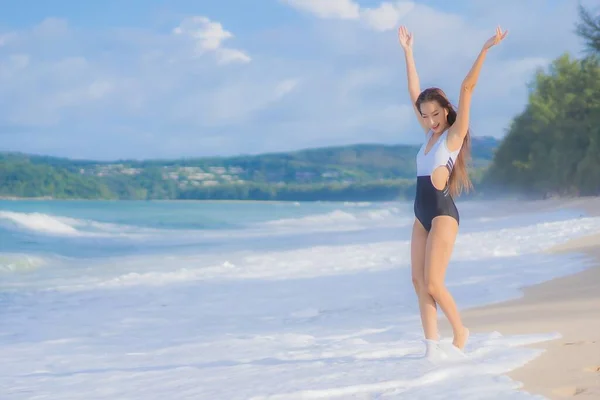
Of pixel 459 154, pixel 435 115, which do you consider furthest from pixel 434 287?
pixel 435 115

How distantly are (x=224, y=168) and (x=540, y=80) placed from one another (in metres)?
31.4

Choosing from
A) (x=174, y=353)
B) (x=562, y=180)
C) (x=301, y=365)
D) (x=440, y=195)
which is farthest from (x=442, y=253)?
(x=562, y=180)

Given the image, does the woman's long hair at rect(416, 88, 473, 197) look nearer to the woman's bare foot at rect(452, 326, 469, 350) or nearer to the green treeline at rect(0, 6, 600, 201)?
the woman's bare foot at rect(452, 326, 469, 350)

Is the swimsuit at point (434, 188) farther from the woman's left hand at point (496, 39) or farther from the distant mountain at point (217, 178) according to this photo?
the distant mountain at point (217, 178)

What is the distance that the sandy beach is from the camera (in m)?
3.95

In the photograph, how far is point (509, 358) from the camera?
457 cm

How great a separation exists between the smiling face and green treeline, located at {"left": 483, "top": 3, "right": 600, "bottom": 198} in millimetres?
28929

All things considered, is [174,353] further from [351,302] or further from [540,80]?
[540,80]

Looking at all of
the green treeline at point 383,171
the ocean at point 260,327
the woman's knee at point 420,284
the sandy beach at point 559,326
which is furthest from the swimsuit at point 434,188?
the green treeline at point 383,171

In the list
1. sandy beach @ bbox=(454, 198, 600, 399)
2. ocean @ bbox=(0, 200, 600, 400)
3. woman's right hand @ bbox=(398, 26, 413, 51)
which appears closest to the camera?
sandy beach @ bbox=(454, 198, 600, 399)

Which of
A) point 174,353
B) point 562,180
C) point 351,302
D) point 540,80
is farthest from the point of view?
point 540,80

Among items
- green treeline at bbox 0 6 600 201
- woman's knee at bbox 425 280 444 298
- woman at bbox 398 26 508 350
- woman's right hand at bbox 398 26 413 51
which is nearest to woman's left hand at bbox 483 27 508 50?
woman at bbox 398 26 508 350

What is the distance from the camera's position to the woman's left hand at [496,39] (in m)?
4.52

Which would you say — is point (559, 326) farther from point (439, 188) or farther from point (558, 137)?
point (558, 137)
